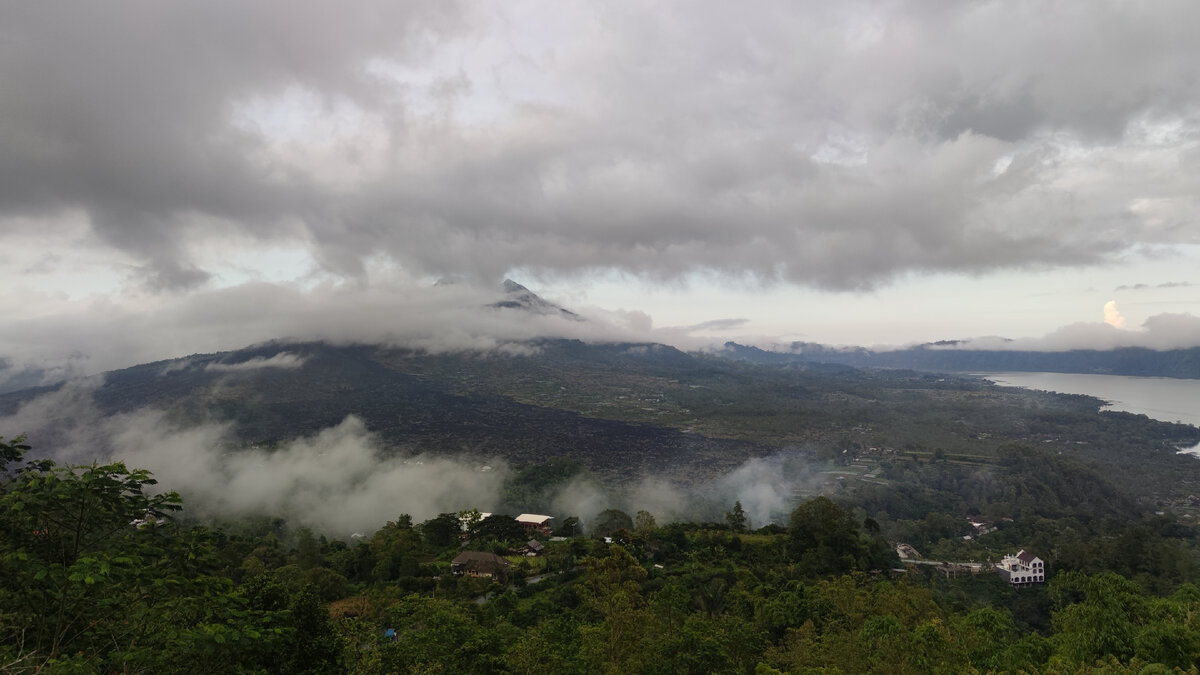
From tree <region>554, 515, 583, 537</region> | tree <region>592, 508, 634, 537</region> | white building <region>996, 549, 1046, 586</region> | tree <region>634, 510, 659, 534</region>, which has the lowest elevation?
white building <region>996, 549, 1046, 586</region>

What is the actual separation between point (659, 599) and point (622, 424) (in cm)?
8736

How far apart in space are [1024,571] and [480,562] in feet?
120

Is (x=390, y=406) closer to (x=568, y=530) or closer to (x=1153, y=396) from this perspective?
(x=568, y=530)

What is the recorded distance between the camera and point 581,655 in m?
13.6

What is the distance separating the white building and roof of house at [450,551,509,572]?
1343 inches

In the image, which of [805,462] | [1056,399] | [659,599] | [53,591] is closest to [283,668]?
[53,591]

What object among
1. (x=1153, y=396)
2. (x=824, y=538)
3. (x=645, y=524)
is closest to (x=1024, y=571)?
(x=824, y=538)

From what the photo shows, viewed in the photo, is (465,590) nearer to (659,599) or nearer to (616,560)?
(616,560)

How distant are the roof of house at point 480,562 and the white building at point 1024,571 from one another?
3412cm

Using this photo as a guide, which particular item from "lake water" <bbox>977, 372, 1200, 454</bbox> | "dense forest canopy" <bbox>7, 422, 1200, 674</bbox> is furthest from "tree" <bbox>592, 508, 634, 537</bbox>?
"lake water" <bbox>977, 372, 1200, 454</bbox>

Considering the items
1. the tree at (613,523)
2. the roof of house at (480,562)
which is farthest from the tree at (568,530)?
the roof of house at (480,562)

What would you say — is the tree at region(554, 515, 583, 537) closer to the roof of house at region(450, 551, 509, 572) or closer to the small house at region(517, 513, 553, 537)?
the small house at region(517, 513, 553, 537)

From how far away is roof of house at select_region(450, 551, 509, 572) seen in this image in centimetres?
3197

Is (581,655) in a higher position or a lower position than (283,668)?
lower
